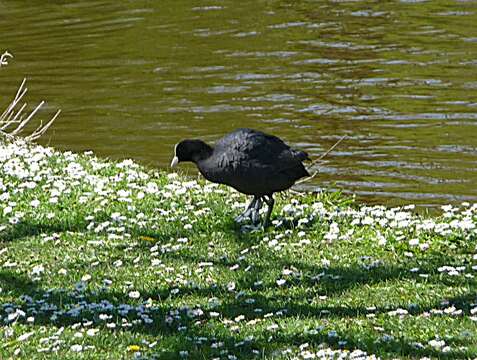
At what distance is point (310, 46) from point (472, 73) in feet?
16.1

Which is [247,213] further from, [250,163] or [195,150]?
[195,150]

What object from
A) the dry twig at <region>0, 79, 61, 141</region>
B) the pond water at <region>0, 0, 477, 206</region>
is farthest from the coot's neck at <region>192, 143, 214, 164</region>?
the pond water at <region>0, 0, 477, 206</region>

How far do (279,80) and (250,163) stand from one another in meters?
13.2

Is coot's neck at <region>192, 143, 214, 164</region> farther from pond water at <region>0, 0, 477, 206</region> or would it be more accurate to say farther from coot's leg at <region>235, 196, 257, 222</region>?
pond water at <region>0, 0, 477, 206</region>

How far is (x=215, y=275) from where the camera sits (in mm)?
9383

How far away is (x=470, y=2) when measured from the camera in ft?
98.3

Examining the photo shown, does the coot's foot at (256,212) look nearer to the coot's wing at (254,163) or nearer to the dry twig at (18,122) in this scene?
the coot's wing at (254,163)

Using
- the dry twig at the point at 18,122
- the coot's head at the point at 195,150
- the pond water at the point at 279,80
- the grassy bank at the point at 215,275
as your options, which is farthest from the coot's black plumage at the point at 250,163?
the pond water at the point at 279,80

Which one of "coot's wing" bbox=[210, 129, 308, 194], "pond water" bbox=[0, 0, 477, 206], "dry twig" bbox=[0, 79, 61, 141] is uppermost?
"coot's wing" bbox=[210, 129, 308, 194]

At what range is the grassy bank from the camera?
24.4 feet

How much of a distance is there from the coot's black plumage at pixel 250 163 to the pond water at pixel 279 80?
4.83m

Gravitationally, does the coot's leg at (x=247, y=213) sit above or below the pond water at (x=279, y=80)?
above

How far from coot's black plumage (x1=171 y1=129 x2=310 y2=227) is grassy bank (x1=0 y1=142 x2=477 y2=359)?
476 mm

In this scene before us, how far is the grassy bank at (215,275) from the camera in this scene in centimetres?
744
